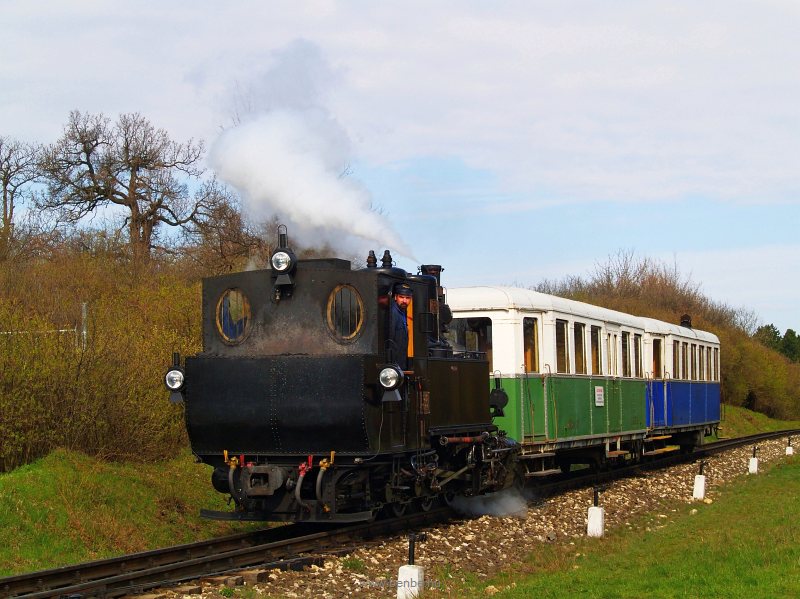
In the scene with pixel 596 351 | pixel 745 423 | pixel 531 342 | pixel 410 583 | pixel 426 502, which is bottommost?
pixel 745 423

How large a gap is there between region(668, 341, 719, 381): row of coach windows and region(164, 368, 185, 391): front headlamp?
47.8 feet

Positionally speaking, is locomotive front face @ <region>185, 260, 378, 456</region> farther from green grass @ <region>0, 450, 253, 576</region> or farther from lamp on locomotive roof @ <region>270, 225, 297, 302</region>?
green grass @ <region>0, 450, 253, 576</region>

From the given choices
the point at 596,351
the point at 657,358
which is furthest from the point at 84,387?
the point at 657,358

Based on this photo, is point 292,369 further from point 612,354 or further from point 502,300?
point 612,354

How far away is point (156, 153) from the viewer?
97.7ft

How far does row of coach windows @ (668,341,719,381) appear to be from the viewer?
23.0m

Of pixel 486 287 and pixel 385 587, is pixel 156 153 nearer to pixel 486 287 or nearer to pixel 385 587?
pixel 486 287

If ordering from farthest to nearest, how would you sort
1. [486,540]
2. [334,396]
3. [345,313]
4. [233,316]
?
[486,540] < [233,316] < [345,313] < [334,396]

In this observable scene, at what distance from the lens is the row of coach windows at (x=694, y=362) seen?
75.5 ft

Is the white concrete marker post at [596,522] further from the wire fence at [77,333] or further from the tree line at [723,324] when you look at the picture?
the tree line at [723,324]

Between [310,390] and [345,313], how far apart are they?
0.88m

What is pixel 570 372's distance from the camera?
16.1 metres

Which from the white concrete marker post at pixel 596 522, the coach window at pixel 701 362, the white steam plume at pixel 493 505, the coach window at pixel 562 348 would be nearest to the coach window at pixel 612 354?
the coach window at pixel 562 348

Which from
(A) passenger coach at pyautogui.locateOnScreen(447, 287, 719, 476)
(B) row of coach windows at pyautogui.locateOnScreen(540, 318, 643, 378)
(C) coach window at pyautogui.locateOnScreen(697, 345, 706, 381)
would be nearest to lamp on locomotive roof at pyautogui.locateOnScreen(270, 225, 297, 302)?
(A) passenger coach at pyautogui.locateOnScreen(447, 287, 719, 476)
